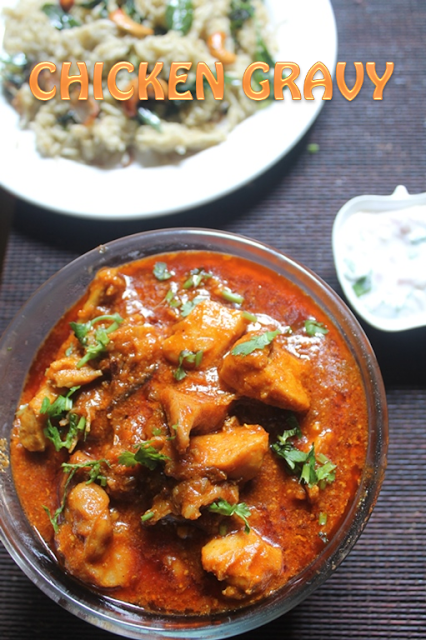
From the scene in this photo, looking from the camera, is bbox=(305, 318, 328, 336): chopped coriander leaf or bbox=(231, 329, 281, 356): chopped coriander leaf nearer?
bbox=(231, 329, 281, 356): chopped coriander leaf

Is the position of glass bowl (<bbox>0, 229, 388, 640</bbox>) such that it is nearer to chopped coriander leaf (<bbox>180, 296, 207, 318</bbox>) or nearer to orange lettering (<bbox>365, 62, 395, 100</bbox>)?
chopped coriander leaf (<bbox>180, 296, 207, 318</bbox>)

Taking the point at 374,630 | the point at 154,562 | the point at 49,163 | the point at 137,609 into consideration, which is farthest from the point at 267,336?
the point at 49,163

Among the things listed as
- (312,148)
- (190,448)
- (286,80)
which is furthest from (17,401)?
(286,80)

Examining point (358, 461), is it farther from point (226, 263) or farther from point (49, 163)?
point (49, 163)

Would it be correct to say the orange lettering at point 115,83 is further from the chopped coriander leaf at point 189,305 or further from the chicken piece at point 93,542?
the chicken piece at point 93,542

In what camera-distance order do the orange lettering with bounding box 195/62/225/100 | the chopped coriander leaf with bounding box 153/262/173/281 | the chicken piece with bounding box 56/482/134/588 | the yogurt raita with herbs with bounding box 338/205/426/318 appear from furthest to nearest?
1. the orange lettering with bounding box 195/62/225/100
2. the yogurt raita with herbs with bounding box 338/205/426/318
3. the chopped coriander leaf with bounding box 153/262/173/281
4. the chicken piece with bounding box 56/482/134/588

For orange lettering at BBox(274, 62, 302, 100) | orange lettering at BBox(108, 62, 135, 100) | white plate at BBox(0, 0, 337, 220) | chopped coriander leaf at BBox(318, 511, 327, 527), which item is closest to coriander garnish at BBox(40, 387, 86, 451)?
chopped coriander leaf at BBox(318, 511, 327, 527)
